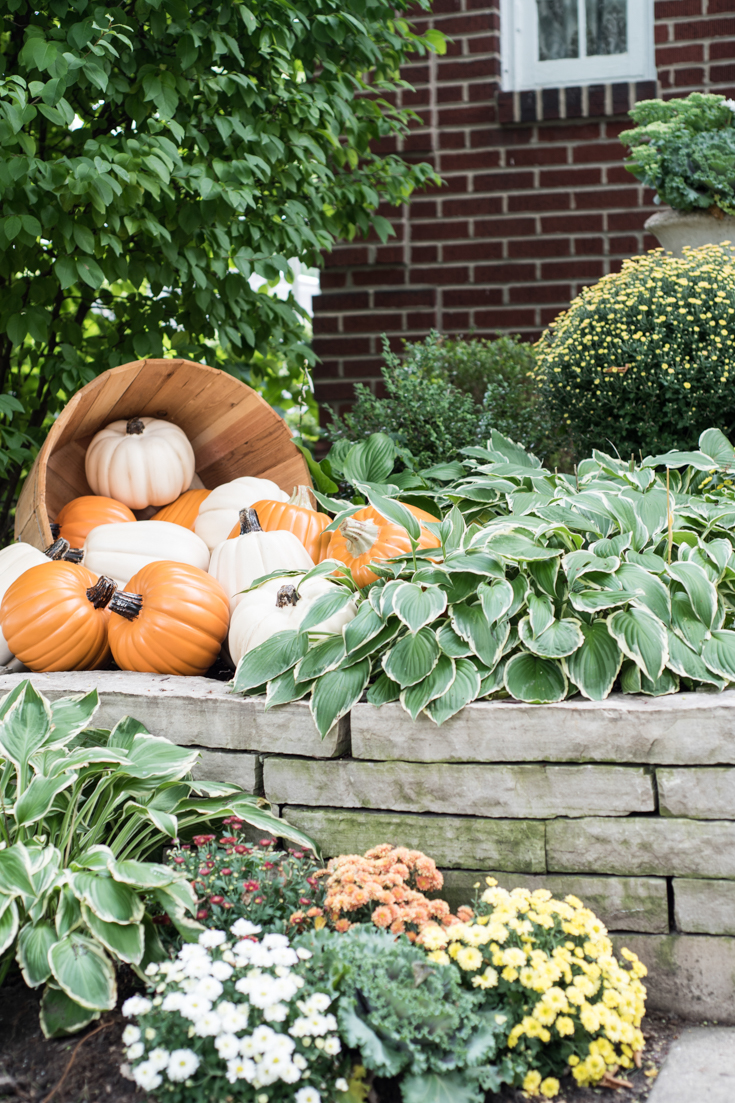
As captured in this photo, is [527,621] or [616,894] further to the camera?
[527,621]

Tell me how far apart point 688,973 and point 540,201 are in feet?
10.9

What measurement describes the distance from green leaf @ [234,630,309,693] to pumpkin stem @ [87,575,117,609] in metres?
0.41

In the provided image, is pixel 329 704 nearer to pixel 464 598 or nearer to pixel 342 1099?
pixel 464 598

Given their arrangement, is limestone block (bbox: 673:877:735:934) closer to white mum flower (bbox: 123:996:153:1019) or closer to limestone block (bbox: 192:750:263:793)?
limestone block (bbox: 192:750:263:793)

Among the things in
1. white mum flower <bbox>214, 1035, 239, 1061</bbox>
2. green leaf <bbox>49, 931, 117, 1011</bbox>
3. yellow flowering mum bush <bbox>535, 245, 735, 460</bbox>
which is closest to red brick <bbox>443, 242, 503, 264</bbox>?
yellow flowering mum bush <bbox>535, 245, 735, 460</bbox>

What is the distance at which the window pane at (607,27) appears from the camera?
13.2 ft

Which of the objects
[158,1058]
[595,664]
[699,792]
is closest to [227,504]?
[595,664]

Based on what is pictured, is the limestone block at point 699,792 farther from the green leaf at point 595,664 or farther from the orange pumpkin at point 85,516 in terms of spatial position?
the orange pumpkin at point 85,516

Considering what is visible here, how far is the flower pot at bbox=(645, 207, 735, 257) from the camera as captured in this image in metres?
3.26

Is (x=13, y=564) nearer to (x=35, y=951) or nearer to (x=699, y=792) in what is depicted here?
(x=35, y=951)

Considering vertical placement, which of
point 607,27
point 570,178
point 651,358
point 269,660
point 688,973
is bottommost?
point 688,973

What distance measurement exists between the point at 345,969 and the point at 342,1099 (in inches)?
6.2

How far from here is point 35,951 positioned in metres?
1.33

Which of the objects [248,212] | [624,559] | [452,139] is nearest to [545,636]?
[624,559]
